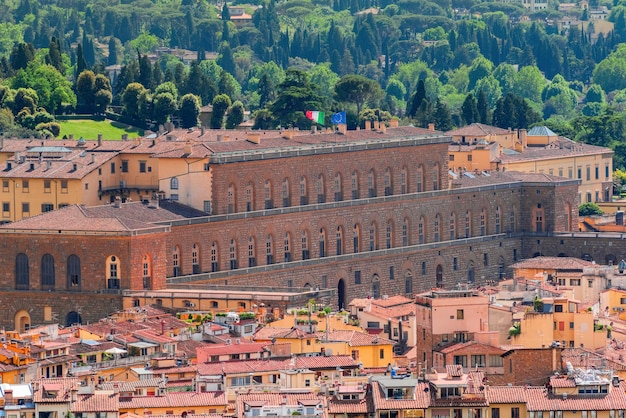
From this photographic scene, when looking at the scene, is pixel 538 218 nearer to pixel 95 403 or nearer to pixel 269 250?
pixel 269 250

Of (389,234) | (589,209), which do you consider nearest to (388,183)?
(389,234)

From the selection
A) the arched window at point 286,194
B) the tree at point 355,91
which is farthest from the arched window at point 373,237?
the tree at point 355,91

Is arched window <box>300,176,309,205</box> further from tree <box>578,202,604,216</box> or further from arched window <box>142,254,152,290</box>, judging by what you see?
tree <box>578,202,604,216</box>

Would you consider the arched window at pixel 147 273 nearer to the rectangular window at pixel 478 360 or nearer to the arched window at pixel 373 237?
the arched window at pixel 373 237

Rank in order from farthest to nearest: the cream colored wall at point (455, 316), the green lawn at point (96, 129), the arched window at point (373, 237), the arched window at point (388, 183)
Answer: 1. the green lawn at point (96, 129)
2. the arched window at point (388, 183)
3. the arched window at point (373, 237)
4. the cream colored wall at point (455, 316)

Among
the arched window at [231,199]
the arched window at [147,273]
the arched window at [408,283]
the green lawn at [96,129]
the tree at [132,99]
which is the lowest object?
the arched window at [408,283]

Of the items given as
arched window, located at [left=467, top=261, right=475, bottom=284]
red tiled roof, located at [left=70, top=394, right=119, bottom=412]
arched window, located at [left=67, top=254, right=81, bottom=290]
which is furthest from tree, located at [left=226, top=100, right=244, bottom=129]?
red tiled roof, located at [left=70, top=394, right=119, bottom=412]

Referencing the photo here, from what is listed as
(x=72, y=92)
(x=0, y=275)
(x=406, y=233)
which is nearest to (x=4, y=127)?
(x=72, y=92)
